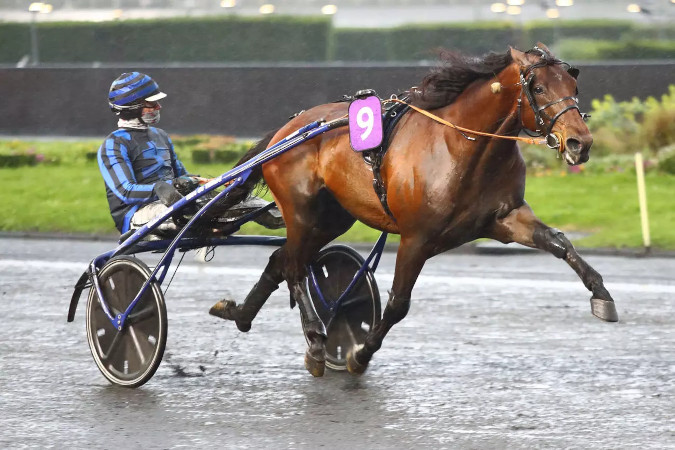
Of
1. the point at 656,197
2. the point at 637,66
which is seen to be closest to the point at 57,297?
the point at 656,197

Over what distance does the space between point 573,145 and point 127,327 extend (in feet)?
9.25

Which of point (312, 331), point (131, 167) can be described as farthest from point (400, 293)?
point (131, 167)

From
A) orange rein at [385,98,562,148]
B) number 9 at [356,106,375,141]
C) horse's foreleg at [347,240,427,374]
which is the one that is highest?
orange rein at [385,98,562,148]

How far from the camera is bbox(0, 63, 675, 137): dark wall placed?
690 inches

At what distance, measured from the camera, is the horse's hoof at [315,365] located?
263 inches

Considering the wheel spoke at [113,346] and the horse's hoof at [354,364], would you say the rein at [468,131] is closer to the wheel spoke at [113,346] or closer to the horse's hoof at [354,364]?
the horse's hoof at [354,364]

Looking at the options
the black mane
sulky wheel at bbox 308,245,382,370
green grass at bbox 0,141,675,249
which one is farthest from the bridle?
green grass at bbox 0,141,675,249

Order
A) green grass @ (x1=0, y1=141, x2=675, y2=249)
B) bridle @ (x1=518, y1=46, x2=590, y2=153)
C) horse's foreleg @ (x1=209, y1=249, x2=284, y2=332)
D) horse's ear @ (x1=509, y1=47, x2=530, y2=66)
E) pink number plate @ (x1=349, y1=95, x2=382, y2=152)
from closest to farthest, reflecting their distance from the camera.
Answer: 1. bridle @ (x1=518, y1=46, x2=590, y2=153)
2. horse's ear @ (x1=509, y1=47, x2=530, y2=66)
3. pink number plate @ (x1=349, y1=95, x2=382, y2=152)
4. horse's foreleg @ (x1=209, y1=249, x2=284, y2=332)
5. green grass @ (x1=0, y1=141, x2=675, y2=249)

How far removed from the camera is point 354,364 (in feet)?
22.5

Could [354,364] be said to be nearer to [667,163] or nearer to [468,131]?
[468,131]

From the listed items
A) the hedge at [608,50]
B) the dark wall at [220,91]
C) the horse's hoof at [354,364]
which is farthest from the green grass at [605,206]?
the horse's hoof at [354,364]

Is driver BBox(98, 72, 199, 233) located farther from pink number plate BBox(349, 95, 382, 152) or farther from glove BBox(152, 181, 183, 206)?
pink number plate BBox(349, 95, 382, 152)

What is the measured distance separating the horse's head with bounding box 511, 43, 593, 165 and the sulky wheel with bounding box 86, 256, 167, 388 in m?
2.33

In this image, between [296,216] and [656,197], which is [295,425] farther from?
[656,197]
